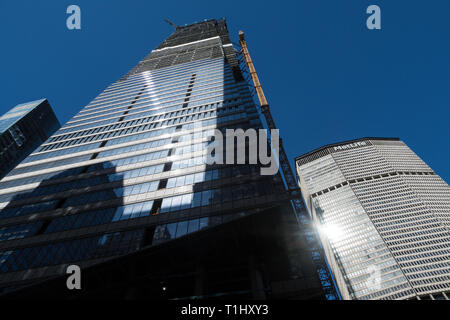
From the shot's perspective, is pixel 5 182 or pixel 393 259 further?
pixel 393 259

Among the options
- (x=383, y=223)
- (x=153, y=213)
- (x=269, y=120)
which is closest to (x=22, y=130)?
(x=269, y=120)

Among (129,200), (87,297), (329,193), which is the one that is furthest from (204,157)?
(329,193)

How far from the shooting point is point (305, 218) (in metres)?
49.1

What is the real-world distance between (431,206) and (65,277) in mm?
181029

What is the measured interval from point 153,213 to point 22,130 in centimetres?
14417

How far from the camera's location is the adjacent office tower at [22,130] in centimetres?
12606

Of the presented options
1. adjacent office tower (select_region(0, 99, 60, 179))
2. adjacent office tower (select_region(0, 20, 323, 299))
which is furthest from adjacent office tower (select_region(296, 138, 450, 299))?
adjacent office tower (select_region(0, 99, 60, 179))

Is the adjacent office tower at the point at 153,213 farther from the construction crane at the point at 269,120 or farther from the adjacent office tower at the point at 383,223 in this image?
the adjacent office tower at the point at 383,223

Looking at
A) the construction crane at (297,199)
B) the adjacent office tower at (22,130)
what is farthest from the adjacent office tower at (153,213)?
the adjacent office tower at (22,130)

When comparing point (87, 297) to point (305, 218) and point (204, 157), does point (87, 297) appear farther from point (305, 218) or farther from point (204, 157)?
point (305, 218)

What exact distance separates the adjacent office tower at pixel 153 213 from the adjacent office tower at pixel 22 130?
9235 centimetres

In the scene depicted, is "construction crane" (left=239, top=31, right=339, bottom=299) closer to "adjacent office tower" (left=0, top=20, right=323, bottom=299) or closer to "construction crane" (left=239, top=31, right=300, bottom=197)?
"construction crane" (left=239, top=31, right=300, bottom=197)

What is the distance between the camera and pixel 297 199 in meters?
52.0

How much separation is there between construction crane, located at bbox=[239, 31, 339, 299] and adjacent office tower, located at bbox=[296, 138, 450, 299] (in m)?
103
